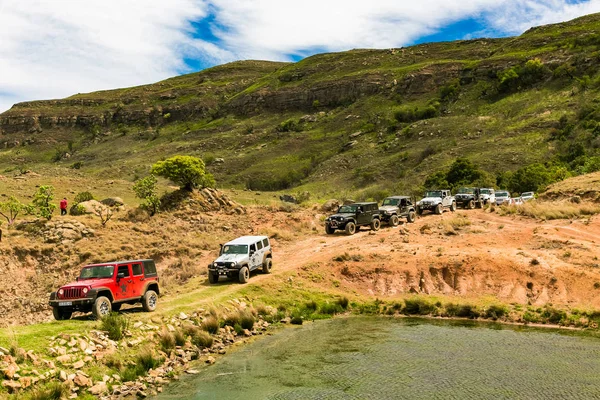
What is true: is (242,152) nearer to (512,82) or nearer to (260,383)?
(512,82)

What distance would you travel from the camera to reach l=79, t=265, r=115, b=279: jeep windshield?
1870 centimetres

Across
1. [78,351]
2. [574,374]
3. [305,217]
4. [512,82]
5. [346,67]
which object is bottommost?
[574,374]

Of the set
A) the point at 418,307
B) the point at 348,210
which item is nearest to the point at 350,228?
the point at 348,210

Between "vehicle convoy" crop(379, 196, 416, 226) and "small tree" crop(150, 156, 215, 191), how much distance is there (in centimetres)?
1723

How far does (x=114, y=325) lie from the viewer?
17062 mm

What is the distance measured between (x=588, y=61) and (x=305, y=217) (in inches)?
2760

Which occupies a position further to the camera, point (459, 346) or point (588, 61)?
point (588, 61)

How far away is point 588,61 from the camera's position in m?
86.4

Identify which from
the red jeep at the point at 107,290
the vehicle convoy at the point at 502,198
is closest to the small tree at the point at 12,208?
the red jeep at the point at 107,290

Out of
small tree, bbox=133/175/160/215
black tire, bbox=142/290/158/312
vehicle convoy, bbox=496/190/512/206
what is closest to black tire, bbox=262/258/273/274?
black tire, bbox=142/290/158/312

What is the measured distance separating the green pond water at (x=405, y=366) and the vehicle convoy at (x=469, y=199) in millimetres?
25232

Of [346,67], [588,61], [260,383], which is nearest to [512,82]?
[588,61]

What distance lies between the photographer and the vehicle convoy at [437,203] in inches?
1663

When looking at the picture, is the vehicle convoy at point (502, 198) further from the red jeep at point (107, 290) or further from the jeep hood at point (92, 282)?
the jeep hood at point (92, 282)
